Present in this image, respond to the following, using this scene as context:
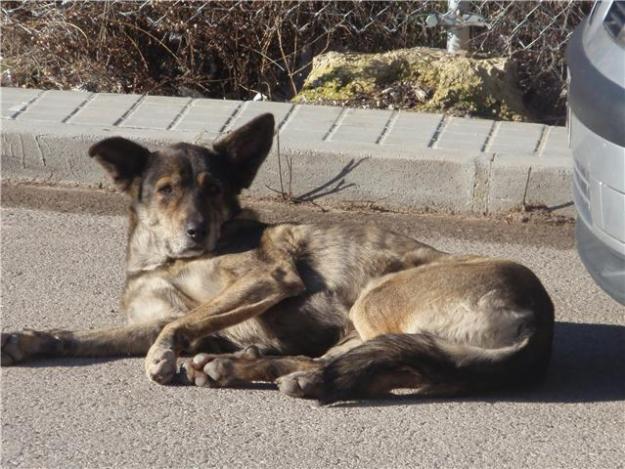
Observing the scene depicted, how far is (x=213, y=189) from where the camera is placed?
17.4 feet

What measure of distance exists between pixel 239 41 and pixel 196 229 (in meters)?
3.31

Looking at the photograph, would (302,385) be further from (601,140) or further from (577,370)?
(601,140)

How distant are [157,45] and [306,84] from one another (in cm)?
115

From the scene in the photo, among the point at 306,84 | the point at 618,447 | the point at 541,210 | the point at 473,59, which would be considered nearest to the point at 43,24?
the point at 306,84

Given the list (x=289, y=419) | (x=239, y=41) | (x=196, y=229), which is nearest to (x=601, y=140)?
(x=289, y=419)

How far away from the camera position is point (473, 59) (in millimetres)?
7742

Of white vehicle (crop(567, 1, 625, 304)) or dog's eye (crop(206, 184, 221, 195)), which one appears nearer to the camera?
white vehicle (crop(567, 1, 625, 304))

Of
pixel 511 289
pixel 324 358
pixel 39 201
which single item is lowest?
pixel 39 201

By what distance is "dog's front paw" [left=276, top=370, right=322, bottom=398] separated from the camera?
439cm

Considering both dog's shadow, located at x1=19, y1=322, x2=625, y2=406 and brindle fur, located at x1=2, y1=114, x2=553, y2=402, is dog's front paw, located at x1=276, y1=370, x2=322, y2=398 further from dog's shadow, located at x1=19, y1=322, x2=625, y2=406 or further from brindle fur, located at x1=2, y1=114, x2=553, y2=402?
dog's shadow, located at x1=19, y1=322, x2=625, y2=406

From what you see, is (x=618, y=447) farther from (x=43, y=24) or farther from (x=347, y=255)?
(x=43, y=24)

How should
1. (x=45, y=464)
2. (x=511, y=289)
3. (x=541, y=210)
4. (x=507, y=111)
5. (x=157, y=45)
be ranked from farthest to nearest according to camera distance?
(x=157, y=45) < (x=507, y=111) < (x=541, y=210) < (x=511, y=289) < (x=45, y=464)

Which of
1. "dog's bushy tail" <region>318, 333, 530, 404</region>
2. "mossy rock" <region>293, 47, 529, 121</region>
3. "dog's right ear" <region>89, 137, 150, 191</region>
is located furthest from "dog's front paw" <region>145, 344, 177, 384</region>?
"mossy rock" <region>293, 47, 529, 121</region>

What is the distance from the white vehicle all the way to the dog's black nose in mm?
1504
